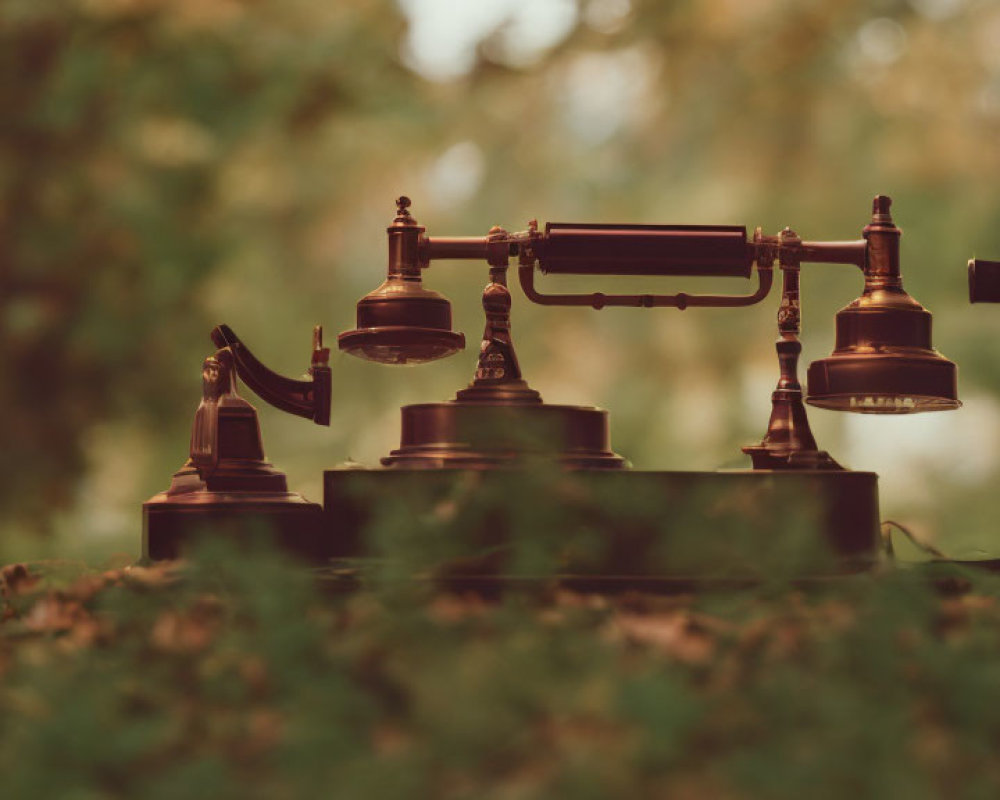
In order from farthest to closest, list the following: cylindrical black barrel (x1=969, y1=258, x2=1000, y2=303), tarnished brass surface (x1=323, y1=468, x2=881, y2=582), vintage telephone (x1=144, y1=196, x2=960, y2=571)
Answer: cylindrical black barrel (x1=969, y1=258, x2=1000, y2=303) → vintage telephone (x1=144, y1=196, x2=960, y2=571) → tarnished brass surface (x1=323, y1=468, x2=881, y2=582)

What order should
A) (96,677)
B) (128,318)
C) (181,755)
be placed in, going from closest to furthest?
(181,755), (96,677), (128,318)

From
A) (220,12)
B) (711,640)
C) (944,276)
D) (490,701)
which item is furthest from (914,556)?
(220,12)

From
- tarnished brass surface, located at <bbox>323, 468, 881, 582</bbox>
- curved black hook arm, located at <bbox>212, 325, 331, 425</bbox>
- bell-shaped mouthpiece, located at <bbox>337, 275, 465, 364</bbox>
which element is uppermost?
bell-shaped mouthpiece, located at <bbox>337, 275, 465, 364</bbox>

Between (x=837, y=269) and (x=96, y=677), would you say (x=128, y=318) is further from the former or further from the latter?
(x=96, y=677)

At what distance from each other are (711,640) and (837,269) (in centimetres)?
440

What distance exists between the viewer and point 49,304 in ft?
17.9

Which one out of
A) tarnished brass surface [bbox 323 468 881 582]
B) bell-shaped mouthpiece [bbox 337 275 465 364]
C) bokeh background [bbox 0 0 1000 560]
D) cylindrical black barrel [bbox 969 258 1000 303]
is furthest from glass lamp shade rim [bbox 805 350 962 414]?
bokeh background [bbox 0 0 1000 560]

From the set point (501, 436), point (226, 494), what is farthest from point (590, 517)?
point (226, 494)

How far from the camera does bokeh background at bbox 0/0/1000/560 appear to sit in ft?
16.6

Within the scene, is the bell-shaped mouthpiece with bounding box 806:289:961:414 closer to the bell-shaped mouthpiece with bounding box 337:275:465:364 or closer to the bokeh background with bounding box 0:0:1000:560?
the bell-shaped mouthpiece with bounding box 337:275:465:364

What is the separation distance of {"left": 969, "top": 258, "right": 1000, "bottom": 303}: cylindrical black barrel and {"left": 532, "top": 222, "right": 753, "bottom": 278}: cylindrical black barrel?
0.78 ft

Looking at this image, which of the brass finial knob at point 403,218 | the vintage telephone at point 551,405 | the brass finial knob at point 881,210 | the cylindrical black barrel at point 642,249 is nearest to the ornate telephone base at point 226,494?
the vintage telephone at point 551,405

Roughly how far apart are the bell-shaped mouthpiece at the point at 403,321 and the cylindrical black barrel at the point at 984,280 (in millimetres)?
569

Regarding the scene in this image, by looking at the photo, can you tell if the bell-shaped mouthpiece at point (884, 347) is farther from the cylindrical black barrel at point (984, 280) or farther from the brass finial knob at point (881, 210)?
the cylindrical black barrel at point (984, 280)
